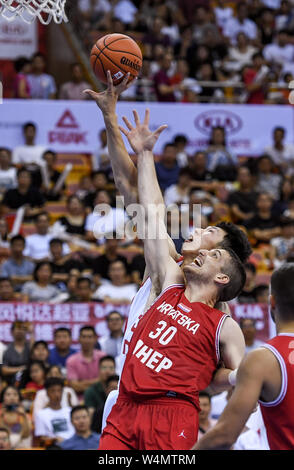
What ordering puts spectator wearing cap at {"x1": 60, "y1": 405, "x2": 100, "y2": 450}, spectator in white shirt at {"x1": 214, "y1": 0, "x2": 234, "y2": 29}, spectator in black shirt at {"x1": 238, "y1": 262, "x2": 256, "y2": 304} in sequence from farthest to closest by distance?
spectator in white shirt at {"x1": 214, "y1": 0, "x2": 234, "y2": 29} < spectator in black shirt at {"x1": 238, "y1": 262, "x2": 256, "y2": 304} < spectator wearing cap at {"x1": 60, "y1": 405, "x2": 100, "y2": 450}

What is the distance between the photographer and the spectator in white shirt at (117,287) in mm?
10719

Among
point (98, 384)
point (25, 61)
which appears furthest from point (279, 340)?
point (25, 61)

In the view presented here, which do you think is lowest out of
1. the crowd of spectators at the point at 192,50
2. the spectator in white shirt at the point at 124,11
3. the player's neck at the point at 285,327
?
the player's neck at the point at 285,327

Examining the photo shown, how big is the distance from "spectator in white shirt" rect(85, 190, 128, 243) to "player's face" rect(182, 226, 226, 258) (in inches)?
262

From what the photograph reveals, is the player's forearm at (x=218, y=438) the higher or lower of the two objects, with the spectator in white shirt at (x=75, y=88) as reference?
lower

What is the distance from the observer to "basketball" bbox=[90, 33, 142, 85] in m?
5.61

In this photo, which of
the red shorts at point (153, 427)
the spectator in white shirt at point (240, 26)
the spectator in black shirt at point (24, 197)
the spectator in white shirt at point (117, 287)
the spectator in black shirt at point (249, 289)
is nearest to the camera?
the red shorts at point (153, 427)

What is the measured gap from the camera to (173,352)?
464 centimetres

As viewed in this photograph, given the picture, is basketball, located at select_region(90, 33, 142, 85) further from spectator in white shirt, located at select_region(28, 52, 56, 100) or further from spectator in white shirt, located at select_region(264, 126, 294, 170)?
spectator in white shirt, located at select_region(264, 126, 294, 170)

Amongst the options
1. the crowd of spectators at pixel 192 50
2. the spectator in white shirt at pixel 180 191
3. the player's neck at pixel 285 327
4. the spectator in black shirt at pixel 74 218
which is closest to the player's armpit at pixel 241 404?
the player's neck at pixel 285 327

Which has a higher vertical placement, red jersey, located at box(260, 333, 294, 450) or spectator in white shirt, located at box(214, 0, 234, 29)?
spectator in white shirt, located at box(214, 0, 234, 29)

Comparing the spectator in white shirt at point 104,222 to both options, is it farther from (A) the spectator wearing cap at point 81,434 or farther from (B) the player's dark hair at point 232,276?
(B) the player's dark hair at point 232,276

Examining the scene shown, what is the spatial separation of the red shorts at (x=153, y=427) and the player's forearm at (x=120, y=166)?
132cm

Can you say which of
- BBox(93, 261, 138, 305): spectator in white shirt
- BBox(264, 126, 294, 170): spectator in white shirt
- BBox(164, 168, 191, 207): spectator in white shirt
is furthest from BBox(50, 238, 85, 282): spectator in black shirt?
BBox(264, 126, 294, 170): spectator in white shirt
